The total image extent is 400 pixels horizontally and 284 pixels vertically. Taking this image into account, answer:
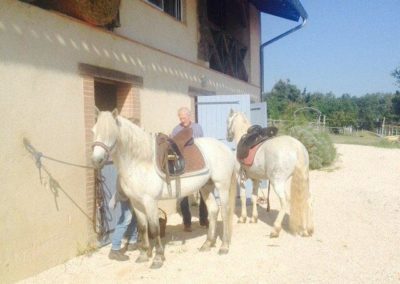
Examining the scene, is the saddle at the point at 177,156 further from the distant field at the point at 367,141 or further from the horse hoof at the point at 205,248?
the distant field at the point at 367,141

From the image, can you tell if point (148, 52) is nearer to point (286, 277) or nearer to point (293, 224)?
point (293, 224)

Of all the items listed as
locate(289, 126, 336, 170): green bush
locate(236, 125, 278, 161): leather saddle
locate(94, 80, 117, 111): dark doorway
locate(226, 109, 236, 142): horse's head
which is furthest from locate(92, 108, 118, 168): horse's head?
locate(289, 126, 336, 170): green bush

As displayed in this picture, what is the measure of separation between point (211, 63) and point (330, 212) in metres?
5.40

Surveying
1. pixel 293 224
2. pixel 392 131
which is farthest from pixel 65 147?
pixel 392 131

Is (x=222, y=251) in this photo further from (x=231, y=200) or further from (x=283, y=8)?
(x=283, y=8)

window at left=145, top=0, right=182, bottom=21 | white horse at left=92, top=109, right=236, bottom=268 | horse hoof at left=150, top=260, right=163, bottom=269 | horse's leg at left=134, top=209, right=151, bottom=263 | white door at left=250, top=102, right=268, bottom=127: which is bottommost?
horse hoof at left=150, top=260, right=163, bottom=269

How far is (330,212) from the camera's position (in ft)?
23.6

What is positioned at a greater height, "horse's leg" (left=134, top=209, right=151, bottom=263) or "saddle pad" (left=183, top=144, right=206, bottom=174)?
"saddle pad" (left=183, top=144, right=206, bottom=174)

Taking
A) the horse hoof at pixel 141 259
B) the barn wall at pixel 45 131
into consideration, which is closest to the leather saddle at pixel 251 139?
the barn wall at pixel 45 131

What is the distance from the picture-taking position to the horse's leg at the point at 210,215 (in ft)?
16.9

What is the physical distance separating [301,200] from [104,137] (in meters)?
2.98

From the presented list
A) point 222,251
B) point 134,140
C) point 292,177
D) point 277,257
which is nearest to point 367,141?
point 292,177

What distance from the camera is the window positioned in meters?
7.49

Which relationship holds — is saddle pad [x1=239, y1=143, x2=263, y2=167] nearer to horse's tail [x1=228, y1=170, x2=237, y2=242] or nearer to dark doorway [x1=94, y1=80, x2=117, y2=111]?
horse's tail [x1=228, y1=170, x2=237, y2=242]
